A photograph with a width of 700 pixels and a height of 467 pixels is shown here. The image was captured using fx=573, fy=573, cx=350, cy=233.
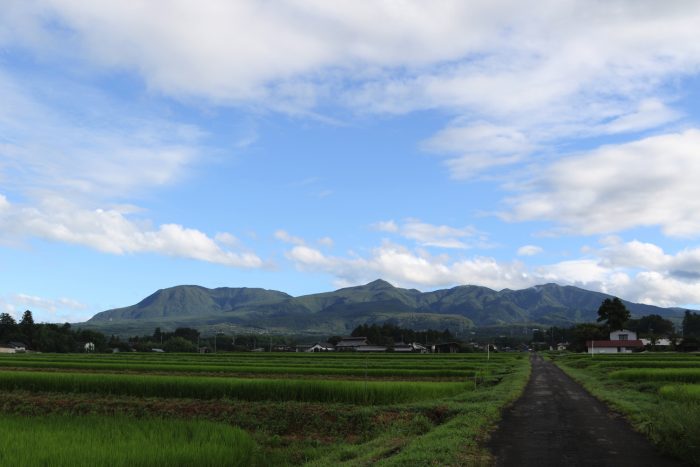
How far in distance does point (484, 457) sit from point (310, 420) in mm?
10683

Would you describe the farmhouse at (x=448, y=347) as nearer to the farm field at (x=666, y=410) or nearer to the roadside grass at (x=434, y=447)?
the farm field at (x=666, y=410)

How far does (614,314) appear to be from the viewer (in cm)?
14550

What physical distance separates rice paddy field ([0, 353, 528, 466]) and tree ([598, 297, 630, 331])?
125810 mm

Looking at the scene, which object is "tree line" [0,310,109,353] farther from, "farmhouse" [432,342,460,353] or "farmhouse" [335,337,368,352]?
"farmhouse" [432,342,460,353]

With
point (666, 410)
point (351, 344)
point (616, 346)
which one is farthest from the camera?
point (351, 344)

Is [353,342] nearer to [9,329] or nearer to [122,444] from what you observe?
[9,329]

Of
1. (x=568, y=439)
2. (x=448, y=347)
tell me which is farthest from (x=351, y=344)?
(x=568, y=439)

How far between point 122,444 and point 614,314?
5904 inches

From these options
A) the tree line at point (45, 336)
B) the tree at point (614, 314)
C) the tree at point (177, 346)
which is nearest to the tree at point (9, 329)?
the tree line at point (45, 336)

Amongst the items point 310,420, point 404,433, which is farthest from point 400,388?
point 404,433

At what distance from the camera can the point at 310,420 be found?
2317cm

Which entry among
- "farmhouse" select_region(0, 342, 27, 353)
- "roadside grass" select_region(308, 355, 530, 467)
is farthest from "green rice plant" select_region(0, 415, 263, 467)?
"farmhouse" select_region(0, 342, 27, 353)

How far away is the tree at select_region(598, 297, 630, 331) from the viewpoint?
145125 mm

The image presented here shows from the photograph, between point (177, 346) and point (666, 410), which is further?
point (177, 346)
